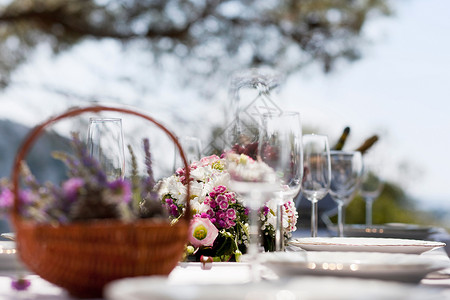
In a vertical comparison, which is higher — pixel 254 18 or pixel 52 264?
pixel 254 18

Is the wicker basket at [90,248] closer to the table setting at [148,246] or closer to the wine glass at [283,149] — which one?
the table setting at [148,246]

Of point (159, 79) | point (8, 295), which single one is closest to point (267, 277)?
point (8, 295)

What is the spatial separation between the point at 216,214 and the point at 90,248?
0.54 m

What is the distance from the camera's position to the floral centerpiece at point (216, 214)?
1.08 meters

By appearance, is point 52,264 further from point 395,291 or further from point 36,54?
point 36,54

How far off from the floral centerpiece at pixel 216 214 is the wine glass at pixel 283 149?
0.80ft

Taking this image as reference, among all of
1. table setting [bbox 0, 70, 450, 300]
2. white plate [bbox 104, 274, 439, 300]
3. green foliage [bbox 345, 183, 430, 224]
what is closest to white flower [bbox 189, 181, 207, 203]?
table setting [bbox 0, 70, 450, 300]

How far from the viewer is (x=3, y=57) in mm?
4223

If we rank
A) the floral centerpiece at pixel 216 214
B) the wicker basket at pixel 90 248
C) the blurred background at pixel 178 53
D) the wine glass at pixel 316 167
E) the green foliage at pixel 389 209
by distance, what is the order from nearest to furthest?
1. the wicker basket at pixel 90 248
2. the floral centerpiece at pixel 216 214
3. the wine glass at pixel 316 167
4. the blurred background at pixel 178 53
5. the green foliage at pixel 389 209

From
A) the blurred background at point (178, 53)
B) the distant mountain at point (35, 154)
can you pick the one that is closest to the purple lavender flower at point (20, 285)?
the blurred background at point (178, 53)

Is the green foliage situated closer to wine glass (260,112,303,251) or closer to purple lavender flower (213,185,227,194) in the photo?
purple lavender flower (213,185,227,194)

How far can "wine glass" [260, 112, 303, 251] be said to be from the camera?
2.60 feet

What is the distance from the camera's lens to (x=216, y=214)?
113cm

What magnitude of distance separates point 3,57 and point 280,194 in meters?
3.87
